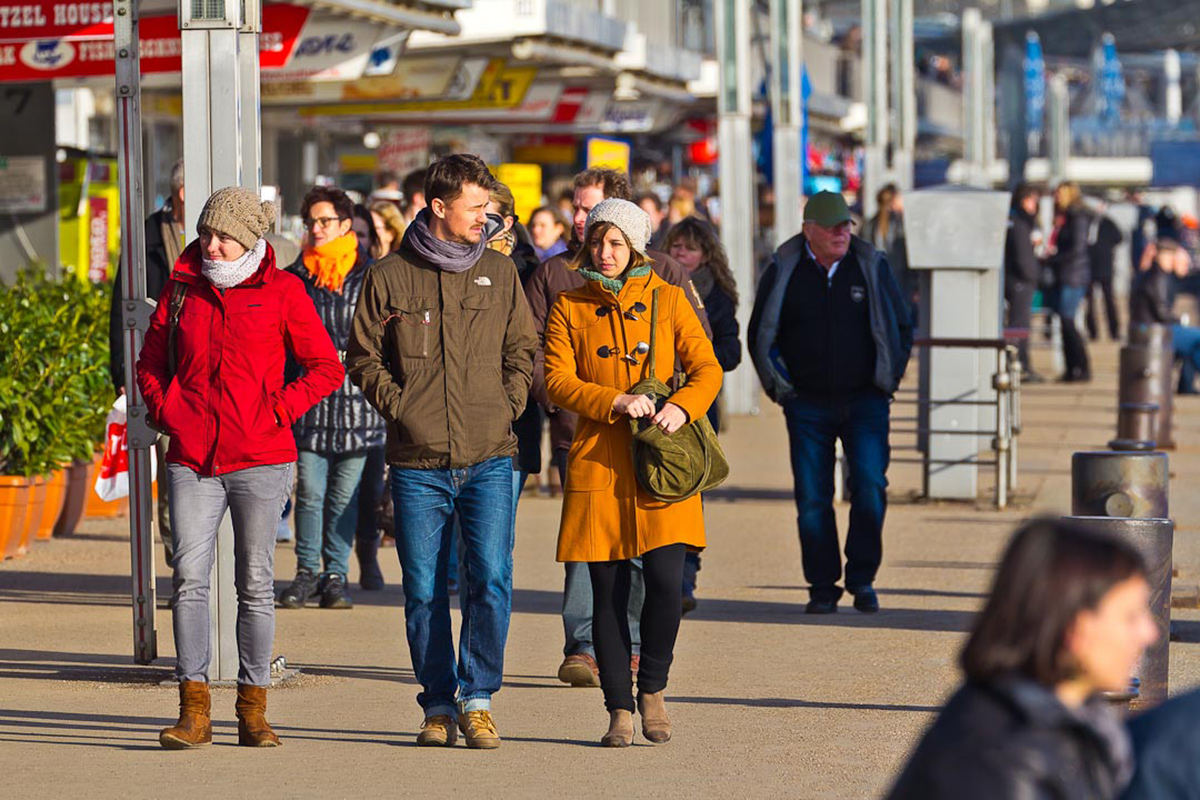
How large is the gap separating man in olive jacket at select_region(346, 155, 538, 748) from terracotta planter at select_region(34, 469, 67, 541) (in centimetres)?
539

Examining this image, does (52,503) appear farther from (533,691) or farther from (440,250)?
(440,250)

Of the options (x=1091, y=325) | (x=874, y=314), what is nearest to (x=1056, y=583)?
(x=874, y=314)

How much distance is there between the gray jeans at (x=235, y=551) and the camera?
7184 mm

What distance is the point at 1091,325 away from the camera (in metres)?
33.0

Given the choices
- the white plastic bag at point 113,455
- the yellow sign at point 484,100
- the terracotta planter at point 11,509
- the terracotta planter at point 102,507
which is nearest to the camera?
the white plastic bag at point 113,455

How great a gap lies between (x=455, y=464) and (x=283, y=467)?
1.75ft

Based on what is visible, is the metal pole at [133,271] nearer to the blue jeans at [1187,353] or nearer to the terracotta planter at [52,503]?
the terracotta planter at [52,503]

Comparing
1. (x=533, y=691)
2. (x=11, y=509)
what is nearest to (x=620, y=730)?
(x=533, y=691)

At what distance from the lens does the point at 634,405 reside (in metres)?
7.18

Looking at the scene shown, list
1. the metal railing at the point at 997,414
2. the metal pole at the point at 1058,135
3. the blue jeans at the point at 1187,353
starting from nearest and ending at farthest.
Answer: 1. the metal railing at the point at 997,414
2. the blue jeans at the point at 1187,353
3. the metal pole at the point at 1058,135

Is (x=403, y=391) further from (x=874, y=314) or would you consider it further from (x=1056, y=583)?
(x=1056, y=583)

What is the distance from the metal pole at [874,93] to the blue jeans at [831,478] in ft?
65.6

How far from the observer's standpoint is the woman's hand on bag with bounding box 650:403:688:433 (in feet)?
23.6

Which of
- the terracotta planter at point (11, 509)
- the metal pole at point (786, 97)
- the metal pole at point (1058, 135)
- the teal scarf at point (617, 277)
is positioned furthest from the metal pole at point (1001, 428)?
the metal pole at point (1058, 135)
